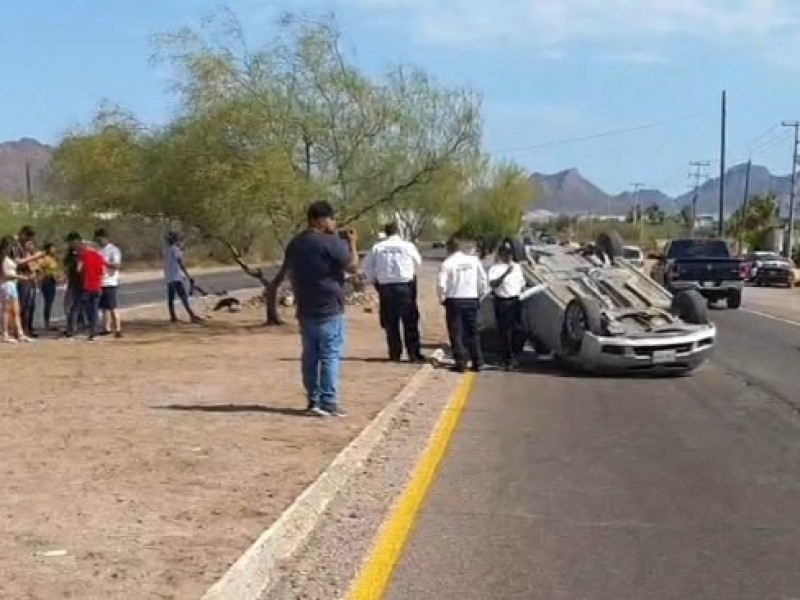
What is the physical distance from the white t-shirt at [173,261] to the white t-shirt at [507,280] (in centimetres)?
847

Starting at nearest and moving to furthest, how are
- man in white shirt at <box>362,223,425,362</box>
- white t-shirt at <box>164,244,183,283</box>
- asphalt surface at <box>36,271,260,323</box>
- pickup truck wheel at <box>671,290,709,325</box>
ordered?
man in white shirt at <box>362,223,425,362</box> < pickup truck wheel at <box>671,290,709,325</box> < white t-shirt at <box>164,244,183,283</box> < asphalt surface at <box>36,271,260,323</box>

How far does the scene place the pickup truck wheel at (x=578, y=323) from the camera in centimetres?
1814

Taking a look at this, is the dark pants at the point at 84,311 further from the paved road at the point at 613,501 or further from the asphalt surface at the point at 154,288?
the paved road at the point at 613,501

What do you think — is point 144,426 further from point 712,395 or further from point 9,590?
point 712,395

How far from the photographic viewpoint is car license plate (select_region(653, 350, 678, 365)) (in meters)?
18.0

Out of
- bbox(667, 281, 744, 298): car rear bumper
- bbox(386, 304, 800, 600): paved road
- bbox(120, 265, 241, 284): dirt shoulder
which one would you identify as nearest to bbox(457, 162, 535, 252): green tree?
bbox(120, 265, 241, 284): dirt shoulder

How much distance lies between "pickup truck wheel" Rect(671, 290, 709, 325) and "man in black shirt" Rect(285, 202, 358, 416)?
722 cm

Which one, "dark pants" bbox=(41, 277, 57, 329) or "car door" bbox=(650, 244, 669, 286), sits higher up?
"dark pants" bbox=(41, 277, 57, 329)

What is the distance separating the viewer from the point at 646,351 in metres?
18.0

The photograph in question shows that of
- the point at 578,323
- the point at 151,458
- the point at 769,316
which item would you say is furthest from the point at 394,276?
the point at 769,316

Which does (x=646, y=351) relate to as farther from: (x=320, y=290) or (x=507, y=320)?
(x=320, y=290)

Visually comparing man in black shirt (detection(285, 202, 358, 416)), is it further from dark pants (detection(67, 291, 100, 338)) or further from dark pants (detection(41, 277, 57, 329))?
dark pants (detection(41, 277, 57, 329))

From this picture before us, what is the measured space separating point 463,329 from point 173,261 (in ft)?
30.3

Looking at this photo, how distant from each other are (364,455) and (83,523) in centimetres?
345
